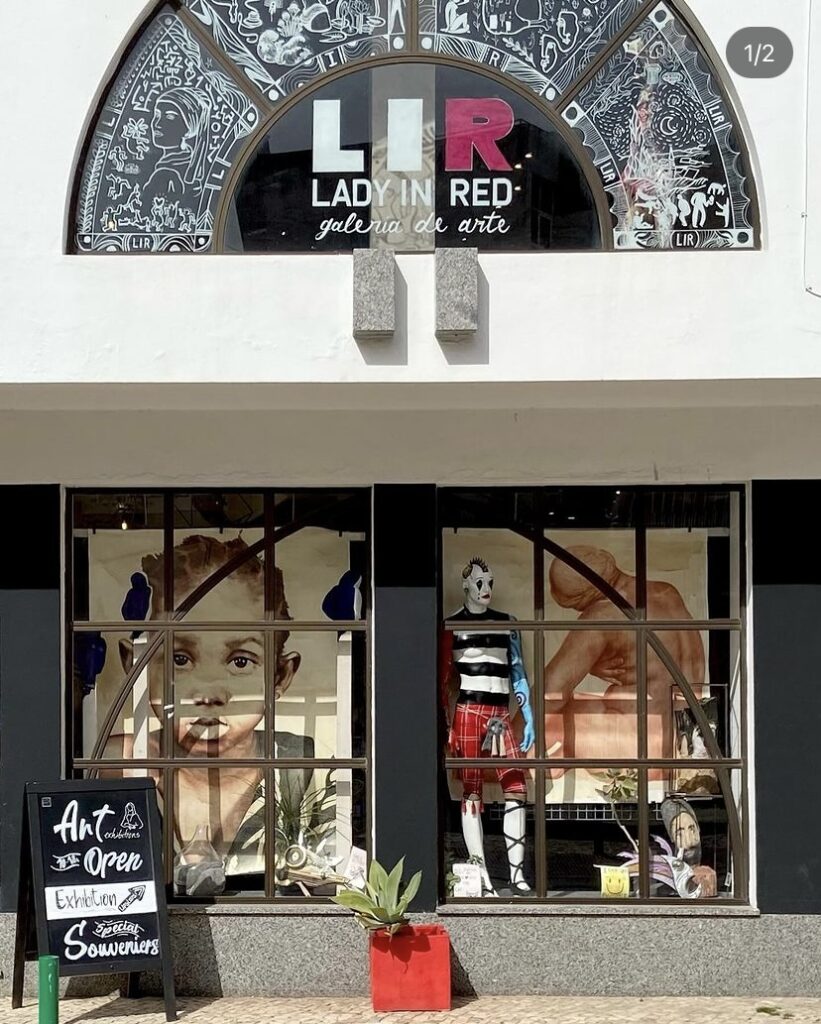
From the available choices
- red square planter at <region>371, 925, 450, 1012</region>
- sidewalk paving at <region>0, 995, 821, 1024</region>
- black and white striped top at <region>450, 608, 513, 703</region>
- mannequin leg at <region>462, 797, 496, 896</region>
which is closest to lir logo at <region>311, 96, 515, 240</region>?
black and white striped top at <region>450, 608, 513, 703</region>

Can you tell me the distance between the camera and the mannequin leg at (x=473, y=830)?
8047 millimetres

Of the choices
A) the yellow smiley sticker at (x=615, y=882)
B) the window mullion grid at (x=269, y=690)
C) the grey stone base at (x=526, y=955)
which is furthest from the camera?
the window mullion grid at (x=269, y=690)

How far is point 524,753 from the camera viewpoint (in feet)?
26.5

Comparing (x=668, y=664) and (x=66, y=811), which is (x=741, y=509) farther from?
(x=66, y=811)

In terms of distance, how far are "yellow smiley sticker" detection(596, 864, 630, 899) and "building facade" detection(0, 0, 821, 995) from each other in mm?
27

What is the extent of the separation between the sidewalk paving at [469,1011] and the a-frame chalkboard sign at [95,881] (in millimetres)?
216

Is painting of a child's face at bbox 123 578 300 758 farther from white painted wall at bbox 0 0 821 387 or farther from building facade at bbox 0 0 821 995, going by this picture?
white painted wall at bbox 0 0 821 387

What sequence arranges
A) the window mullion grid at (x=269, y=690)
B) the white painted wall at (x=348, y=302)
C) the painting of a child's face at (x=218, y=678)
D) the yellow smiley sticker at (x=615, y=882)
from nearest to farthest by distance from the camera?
1. the white painted wall at (x=348, y=302)
2. the yellow smiley sticker at (x=615, y=882)
3. the window mullion grid at (x=269, y=690)
4. the painting of a child's face at (x=218, y=678)

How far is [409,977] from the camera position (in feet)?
24.4

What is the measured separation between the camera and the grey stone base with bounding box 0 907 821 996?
25.4 ft

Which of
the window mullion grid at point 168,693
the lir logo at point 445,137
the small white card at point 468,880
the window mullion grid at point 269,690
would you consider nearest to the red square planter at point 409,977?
the small white card at point 468,880

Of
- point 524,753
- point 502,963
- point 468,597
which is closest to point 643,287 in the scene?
point 468,597

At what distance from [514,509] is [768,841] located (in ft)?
7.96

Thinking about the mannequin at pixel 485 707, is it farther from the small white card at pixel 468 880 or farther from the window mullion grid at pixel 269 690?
the window mullion grid at pixel 269 690
